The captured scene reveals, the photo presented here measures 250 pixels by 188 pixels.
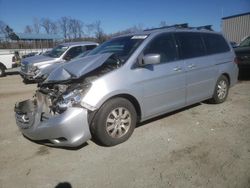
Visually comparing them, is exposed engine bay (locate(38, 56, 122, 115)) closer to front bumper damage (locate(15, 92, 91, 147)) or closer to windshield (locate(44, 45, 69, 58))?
front bumper damage (locate(15, 92, 91, 147))

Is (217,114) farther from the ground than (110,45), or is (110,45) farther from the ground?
(110,45)

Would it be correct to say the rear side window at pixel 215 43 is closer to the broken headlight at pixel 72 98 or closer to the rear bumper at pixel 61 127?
the broken headlight at pixel 72 98

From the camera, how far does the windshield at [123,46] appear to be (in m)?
4.47

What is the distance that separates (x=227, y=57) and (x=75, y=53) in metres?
7.40

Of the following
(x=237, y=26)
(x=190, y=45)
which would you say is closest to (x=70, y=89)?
(x=190, y=45)

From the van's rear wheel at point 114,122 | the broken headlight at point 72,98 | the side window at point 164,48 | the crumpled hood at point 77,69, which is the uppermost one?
the side window at point 164,48

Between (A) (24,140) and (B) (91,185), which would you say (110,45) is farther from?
(B) (91,185)

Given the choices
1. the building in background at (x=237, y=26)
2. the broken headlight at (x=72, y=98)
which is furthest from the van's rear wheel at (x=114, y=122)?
the building in background at (x=237, y=26)

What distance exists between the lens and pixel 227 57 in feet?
20.3

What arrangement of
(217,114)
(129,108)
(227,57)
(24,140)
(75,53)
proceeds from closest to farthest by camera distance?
1. (129,108)
2. (24,140)
3. (217,114)
4. (227,57)
5. (75,53)

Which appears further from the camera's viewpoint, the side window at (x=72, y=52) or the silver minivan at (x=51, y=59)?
the side window at (x=72, y=52)

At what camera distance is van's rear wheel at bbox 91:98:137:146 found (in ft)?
12.6

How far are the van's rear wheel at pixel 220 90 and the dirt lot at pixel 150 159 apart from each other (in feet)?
3.08

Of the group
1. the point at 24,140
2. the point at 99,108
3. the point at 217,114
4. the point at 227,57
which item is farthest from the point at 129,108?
the point at 227,57
